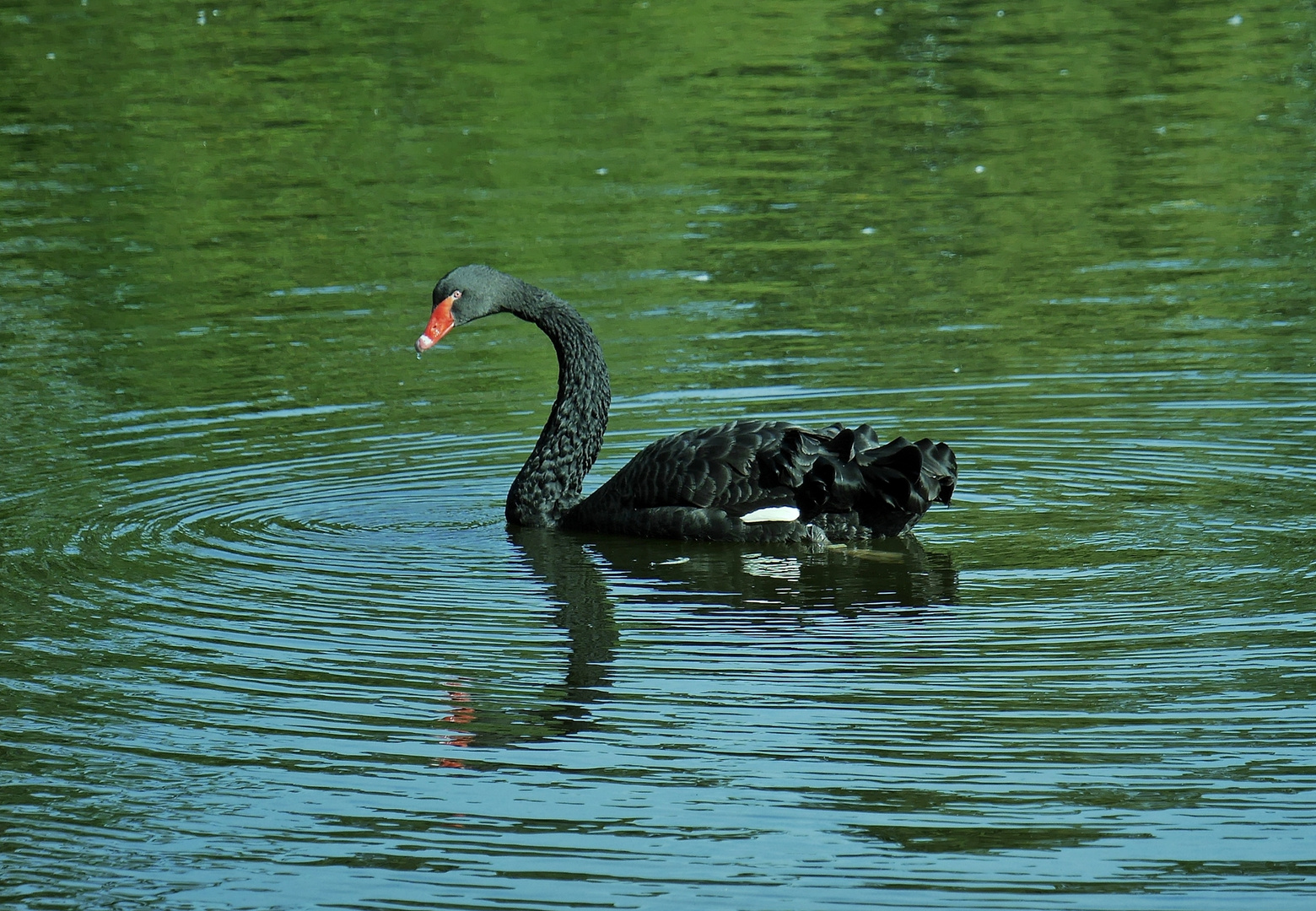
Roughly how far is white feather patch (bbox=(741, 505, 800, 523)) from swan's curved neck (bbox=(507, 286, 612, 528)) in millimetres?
1149

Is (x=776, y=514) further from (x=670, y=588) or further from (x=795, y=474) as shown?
(x=670, y=588)

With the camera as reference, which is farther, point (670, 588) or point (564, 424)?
point (564, 424)

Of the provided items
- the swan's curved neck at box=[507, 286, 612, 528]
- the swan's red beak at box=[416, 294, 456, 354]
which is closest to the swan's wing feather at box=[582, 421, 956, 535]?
the swan's curved neck at box=[507, 286, 612, 528]

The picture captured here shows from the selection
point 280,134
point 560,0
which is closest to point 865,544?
point 280,134

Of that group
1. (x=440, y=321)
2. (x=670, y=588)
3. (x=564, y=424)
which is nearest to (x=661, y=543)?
(x=670, y=588)

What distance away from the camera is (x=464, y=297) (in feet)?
32.2

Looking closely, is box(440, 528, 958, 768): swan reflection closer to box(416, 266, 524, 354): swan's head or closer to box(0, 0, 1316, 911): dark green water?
box(0, 0, 1316, 911): dark green water

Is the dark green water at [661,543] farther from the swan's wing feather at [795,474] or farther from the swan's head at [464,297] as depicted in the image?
the swan's head at [464,297]

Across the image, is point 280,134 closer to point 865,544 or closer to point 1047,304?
point 1047,304

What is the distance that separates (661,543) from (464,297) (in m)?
1.61

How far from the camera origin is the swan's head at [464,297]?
31.9ft

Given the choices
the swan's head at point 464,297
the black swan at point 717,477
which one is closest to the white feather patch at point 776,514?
the black swan at point 717,477

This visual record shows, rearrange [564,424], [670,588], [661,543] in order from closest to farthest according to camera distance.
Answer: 1. [670,588]
2. [661,543]
3. [564,424]

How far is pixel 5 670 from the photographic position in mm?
7414
